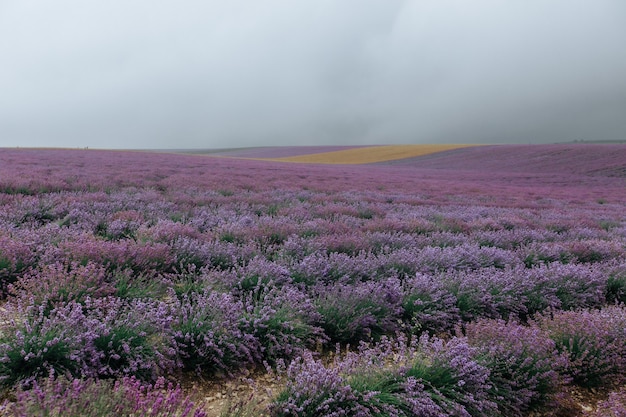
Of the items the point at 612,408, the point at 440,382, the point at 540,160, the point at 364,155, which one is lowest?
the point at 612,408

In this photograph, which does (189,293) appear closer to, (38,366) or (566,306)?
(38,366)

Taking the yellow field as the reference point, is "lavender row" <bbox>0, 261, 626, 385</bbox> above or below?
below

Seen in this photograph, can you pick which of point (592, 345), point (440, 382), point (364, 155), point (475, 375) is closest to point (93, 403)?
point (440, 382)

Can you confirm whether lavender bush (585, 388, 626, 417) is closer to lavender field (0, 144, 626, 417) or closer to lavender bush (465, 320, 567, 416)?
lavender field (0, 144, 626, 417)

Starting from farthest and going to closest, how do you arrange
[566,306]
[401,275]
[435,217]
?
[435,217] < [401,275] < [566,306]

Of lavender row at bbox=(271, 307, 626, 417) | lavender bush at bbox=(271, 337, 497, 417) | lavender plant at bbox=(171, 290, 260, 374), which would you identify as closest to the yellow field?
lavender row at bbox=(271, 307, 626, 417)

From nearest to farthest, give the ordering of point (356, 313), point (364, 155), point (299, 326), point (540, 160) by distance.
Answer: point (299, 326) < point (356, 313) < point (540, 160) < point (364, 155)

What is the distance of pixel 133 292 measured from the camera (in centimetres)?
276

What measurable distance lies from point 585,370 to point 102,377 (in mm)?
3071

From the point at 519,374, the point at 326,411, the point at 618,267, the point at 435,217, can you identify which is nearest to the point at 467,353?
the point at 519,374

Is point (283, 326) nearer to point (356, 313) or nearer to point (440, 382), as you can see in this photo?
point (356, 313)

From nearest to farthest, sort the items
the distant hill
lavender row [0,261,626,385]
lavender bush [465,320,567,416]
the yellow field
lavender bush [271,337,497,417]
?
lavender bush [271,337,497,417], lavender row [0,261,626,385], lavender bush [465,320,567,416], the distant hill, the yellow field

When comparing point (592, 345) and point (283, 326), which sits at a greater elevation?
point (283, 326)

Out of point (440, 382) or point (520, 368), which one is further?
point (520, 368)
